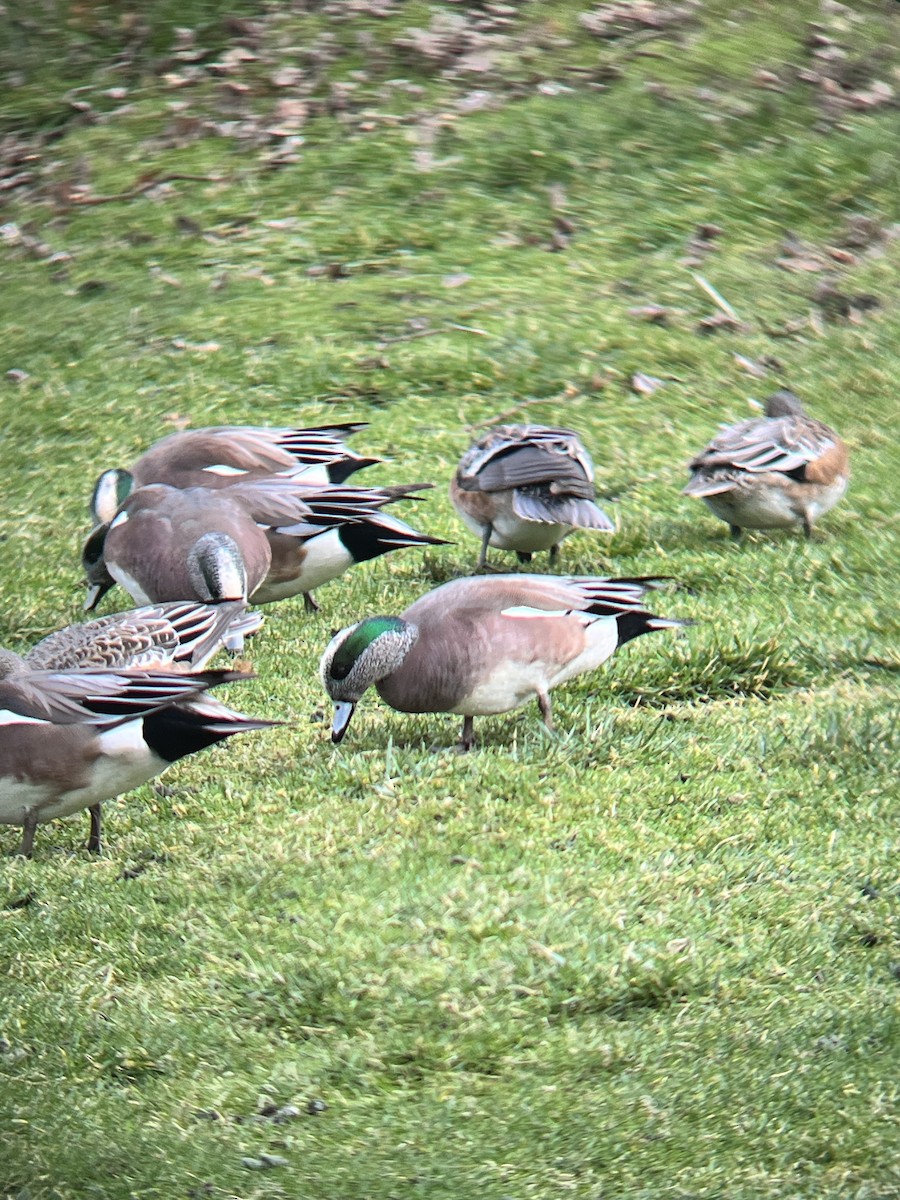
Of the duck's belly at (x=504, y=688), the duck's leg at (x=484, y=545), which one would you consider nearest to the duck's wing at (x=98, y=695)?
the duck's belly at (x=504, y=688)

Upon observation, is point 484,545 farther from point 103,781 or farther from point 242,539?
point 103,781

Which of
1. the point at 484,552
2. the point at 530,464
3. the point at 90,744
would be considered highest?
the point at 90,744

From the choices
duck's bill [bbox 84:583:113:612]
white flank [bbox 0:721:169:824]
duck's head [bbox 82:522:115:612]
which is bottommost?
duck's bill [bbox 84:583:113:612]

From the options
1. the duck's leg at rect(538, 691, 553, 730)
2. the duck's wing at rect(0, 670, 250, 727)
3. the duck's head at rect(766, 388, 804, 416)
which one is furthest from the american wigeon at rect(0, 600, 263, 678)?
the duck's head at rect(766, 388, 804, 416)

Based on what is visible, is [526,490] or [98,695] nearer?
[98,695]

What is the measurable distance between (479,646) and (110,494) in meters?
3.03

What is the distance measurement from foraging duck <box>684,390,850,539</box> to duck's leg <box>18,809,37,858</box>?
144 inches

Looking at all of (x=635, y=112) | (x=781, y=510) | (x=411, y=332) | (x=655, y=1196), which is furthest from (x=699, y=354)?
(x=655, y=1196)

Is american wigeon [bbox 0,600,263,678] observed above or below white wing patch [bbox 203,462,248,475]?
above

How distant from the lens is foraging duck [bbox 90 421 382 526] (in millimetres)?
7805

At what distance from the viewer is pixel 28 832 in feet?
17.6

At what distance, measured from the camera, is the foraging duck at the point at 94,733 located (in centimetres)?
507

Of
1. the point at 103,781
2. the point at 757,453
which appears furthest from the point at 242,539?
the point at 757,453

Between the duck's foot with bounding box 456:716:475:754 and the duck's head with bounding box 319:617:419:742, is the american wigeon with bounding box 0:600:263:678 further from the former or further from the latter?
the duck's foot with bounding box 456:716:475:754
